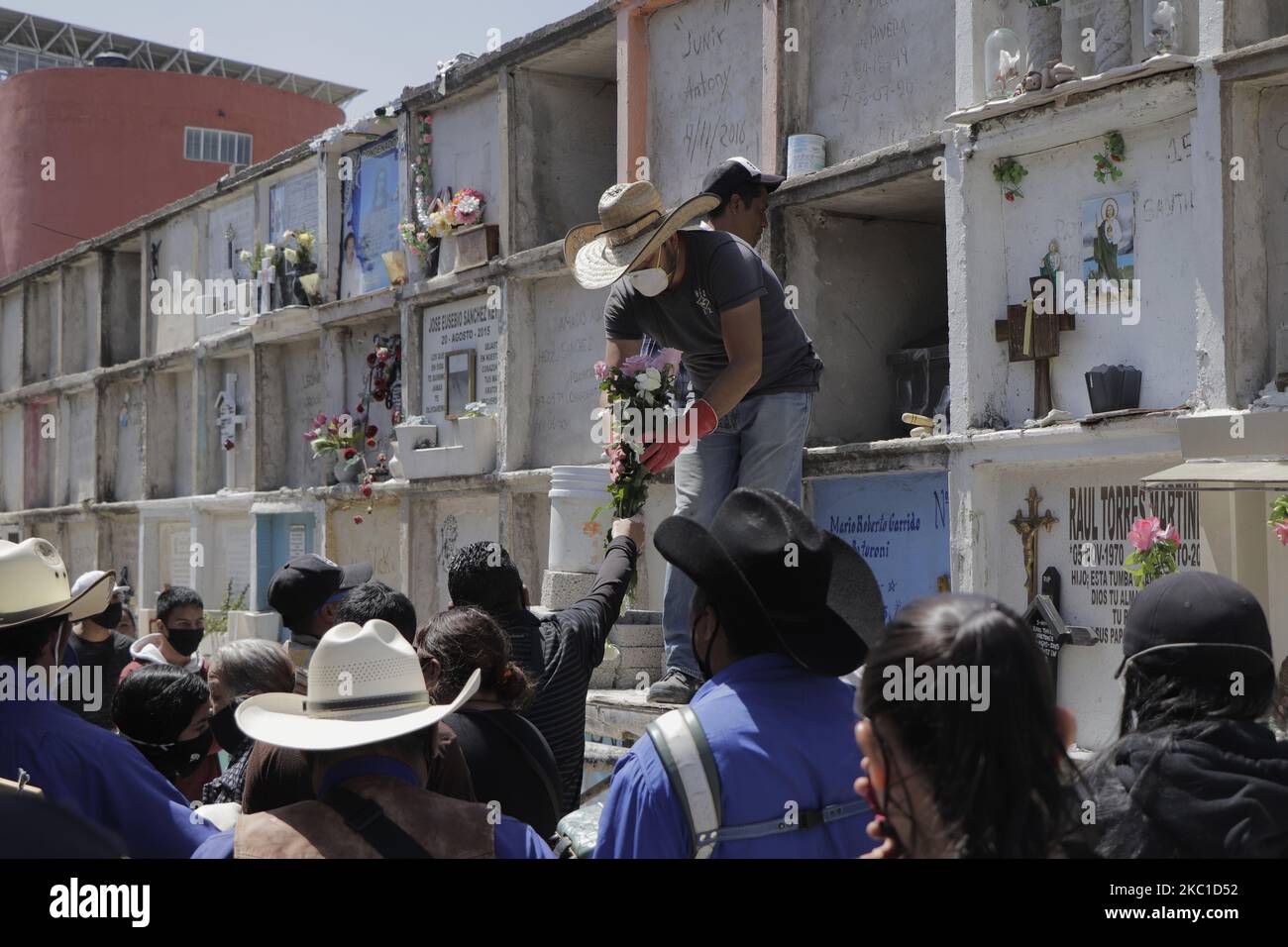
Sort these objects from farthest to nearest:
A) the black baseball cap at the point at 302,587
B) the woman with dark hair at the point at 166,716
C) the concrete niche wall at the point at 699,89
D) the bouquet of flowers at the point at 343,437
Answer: the bouquet of flowers at the point at 343,437 → the concrete niche wall at the point at 699,89 → the black baseball cap at the point at 302,587 → the woman with dark hair at the point at 166,716

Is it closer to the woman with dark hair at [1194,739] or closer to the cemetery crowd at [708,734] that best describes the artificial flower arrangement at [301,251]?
the cemetery crowd at [708,734]

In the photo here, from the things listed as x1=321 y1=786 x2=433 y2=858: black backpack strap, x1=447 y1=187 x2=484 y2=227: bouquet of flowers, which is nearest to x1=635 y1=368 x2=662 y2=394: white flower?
x1=321 y1=786 x2=433 y2=858: black backpack strap

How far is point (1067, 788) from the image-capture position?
1874 millimetres

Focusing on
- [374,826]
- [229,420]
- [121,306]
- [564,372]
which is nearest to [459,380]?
[564,372]

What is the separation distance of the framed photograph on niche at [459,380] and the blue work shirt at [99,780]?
847 cm

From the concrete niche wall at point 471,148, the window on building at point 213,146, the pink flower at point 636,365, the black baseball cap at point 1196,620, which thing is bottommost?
the black baseball cap at point 1196,620

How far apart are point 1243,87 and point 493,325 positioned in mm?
6189

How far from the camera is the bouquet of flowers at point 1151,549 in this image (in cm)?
615

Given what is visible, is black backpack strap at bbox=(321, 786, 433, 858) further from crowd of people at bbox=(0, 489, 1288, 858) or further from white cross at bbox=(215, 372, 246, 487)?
white cross at bbox=(215, 372, 246, 487)

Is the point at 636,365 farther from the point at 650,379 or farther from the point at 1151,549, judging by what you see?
the point at 1151,549

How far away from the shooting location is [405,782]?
2.40 m

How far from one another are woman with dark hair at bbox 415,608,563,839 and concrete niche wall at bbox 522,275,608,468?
690cm

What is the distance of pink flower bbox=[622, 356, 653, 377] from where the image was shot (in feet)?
18.1

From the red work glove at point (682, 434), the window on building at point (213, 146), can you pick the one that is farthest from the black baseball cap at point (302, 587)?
the window on building at point (213, 146)
